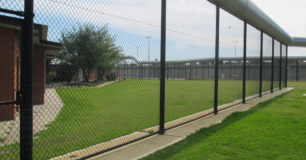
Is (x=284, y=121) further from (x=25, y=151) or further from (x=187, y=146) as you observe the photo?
(x=25, y=151)

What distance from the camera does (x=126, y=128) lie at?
20.0 ft

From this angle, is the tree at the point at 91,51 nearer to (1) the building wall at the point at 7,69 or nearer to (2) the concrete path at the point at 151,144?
(2) the concrete path at the point at 151,144

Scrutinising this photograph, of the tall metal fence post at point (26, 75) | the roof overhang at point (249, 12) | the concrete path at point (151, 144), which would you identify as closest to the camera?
the tall metal fence post at point (26, 75)

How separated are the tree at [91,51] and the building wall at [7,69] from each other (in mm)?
3836

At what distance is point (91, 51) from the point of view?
4.30 metres

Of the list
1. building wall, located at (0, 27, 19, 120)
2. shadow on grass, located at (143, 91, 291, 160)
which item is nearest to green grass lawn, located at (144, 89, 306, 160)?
shadow on grass, located at (143, 91, 291, 160)

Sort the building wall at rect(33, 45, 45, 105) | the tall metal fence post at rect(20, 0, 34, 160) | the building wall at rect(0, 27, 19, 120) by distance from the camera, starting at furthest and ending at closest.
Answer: the building wall at rect(33, 45, 45, 105), the building wall at rect(0, 27, 19, 120), the tall metal fence post at rect(20, 0, 34, 160)

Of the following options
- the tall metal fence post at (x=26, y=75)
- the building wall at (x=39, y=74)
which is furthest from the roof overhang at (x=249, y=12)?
the building wall at (x=39, y=74)

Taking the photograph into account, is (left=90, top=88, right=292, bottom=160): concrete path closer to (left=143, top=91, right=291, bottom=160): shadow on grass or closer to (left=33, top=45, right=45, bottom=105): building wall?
(left=143, top=91, right=291, bottom=160): shadow on grass

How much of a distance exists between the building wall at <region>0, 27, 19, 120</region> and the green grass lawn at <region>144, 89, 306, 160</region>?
5756 mm

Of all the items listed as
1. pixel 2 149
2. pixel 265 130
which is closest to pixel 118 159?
pixel 2 149

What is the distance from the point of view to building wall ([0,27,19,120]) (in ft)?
24.4

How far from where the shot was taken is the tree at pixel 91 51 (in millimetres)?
4090

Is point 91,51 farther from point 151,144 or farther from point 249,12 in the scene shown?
point 249,12
